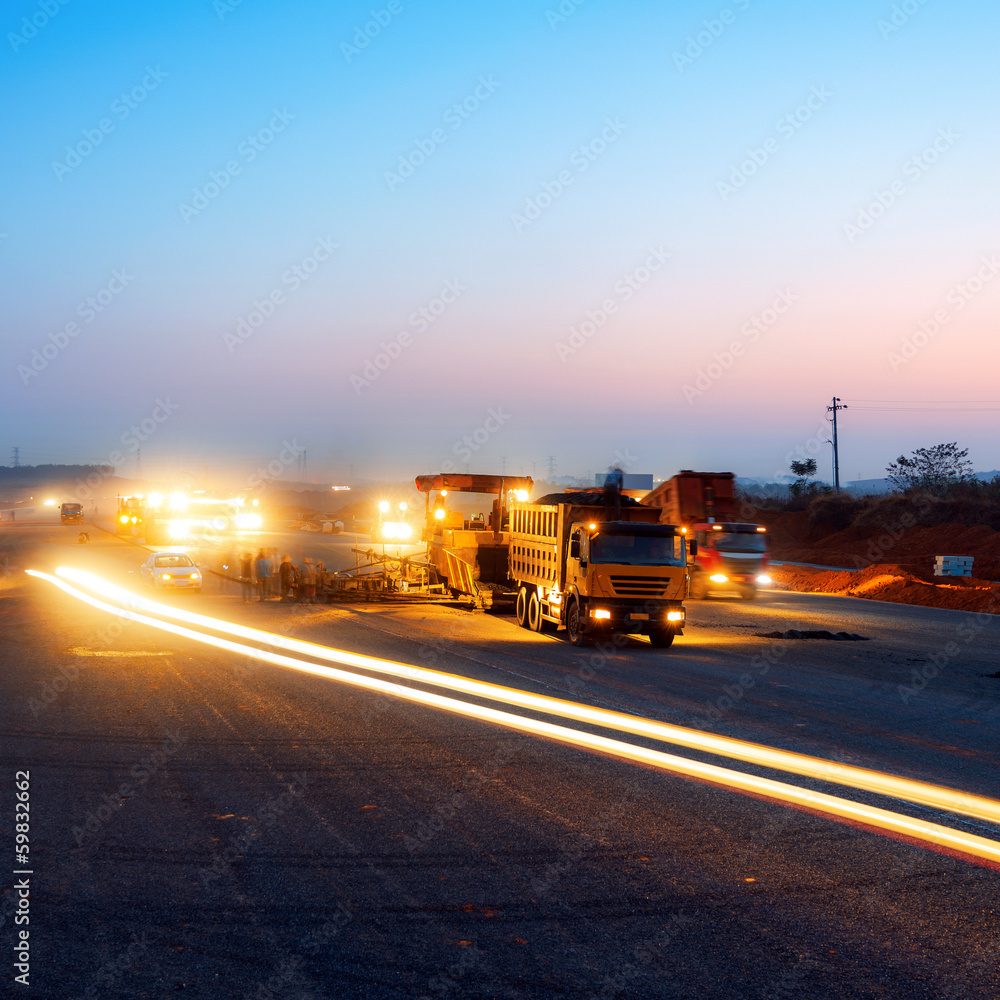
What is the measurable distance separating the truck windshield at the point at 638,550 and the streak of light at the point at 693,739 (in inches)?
221

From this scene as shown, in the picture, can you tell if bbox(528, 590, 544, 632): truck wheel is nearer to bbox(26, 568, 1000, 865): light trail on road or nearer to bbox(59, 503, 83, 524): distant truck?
bbox(26, 568, 1000, 865): light trail on road

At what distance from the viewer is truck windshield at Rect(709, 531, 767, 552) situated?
3250 centimetres

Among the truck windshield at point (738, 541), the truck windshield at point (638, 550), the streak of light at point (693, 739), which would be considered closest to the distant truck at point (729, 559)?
the truck windshield at point (738, 541)

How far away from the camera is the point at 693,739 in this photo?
10438mm

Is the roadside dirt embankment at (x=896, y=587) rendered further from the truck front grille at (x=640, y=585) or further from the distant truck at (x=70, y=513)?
the distant truck at (x=70, y=513)

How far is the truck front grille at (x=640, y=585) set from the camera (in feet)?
63.1

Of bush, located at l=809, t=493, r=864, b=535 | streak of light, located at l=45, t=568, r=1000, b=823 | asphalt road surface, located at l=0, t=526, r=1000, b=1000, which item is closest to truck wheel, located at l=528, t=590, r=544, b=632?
streak of light, located at l=45, t=568, r=1000, b=823

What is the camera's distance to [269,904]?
5.83m

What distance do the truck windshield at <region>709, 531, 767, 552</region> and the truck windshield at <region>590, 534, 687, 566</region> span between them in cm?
1323

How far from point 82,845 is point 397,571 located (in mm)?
23498

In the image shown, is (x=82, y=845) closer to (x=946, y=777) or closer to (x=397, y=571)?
(x=946, y=777)

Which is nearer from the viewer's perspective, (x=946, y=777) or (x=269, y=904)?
(x=269, y=904)

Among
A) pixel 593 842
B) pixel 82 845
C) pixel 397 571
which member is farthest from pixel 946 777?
pixel 397 571

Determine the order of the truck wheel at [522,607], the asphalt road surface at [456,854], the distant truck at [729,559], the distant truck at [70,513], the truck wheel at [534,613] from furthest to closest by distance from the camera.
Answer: the distant truck at [70,513]
the distant truck at [729,559]
the truck wheel at [522,607]
the truck wheel at [534,613]
the asphalt road surface at [456,854]
